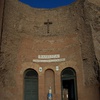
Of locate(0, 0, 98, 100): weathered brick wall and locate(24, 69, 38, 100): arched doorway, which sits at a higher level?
locate(0, 0, 98, 100): weathered brick wall

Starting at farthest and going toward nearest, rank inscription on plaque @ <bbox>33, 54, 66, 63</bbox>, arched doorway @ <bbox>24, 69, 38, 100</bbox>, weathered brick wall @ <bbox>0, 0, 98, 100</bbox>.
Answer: inscription on plaque @ <bbox>33, 54, 66, 63</bbox>, arched doorway @ <bbox>24, 69, 38, 100</bbox>, weathered brick wall @ <bbox>0, 0, 98, 100</bbox>

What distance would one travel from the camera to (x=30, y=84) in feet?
51.5

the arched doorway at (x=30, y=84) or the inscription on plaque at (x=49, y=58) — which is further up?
the inscription on plaque at (x=49, y=58)

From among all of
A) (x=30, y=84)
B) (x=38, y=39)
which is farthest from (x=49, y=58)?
(x=30, y=84)

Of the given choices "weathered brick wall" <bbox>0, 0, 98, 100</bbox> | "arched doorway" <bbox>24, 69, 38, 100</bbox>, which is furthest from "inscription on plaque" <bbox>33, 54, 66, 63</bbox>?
"arched doorway" <bbox>24, 69, 38, 100</bbox>

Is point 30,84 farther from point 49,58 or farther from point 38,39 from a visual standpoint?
point 38,39

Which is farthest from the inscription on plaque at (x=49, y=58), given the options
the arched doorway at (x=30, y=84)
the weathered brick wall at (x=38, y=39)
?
the arched doorway at (x=30, y=84)

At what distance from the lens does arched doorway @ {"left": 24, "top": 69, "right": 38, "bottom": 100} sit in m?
15.4

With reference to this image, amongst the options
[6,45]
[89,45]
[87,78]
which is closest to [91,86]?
[87,78]

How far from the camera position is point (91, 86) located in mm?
14102

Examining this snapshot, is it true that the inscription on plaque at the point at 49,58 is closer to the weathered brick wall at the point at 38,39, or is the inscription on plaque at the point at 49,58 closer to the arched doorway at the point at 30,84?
the weathered brick wall at the point at 38,39

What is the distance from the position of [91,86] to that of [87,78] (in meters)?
0.74

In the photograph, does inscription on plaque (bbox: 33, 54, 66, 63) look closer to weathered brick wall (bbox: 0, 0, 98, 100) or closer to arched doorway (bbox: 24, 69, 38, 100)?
weathered brick wall (bbox: 0, 0, 98, 100)

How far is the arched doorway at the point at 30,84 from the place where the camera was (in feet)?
50.4
